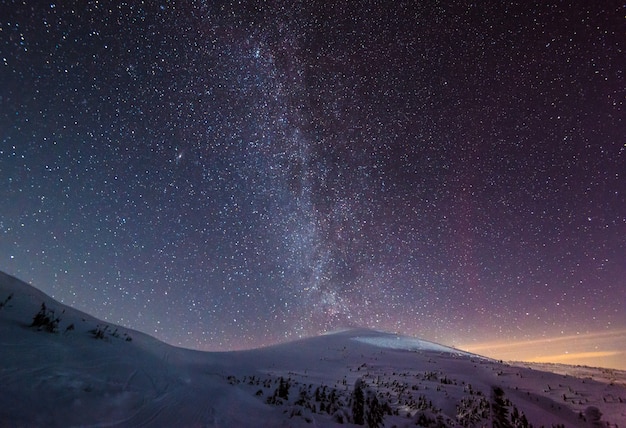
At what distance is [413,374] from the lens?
1592 centimetres

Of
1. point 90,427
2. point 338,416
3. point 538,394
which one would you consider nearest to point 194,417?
point 90,427

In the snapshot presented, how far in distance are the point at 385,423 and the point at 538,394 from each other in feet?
31.6

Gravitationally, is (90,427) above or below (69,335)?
below

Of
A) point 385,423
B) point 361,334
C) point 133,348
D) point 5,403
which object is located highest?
point 361,334

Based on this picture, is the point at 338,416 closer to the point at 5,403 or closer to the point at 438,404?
the point at 5,403

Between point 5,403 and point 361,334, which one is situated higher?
point 361,334

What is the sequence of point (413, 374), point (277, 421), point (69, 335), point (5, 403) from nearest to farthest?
point (5, 403) → point (277, 421) → point (69, 335) → point (413, 374)

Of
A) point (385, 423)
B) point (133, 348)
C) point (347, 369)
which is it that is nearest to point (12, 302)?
point (133, 348)

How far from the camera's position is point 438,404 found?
10.2 metres

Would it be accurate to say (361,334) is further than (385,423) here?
Yes

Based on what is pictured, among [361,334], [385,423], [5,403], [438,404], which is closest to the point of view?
[5,403]

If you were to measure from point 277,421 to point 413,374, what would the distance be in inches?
522

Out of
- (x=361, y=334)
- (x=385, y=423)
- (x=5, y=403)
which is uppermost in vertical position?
(x=361, y=334)

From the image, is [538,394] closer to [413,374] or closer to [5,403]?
[413,374]
